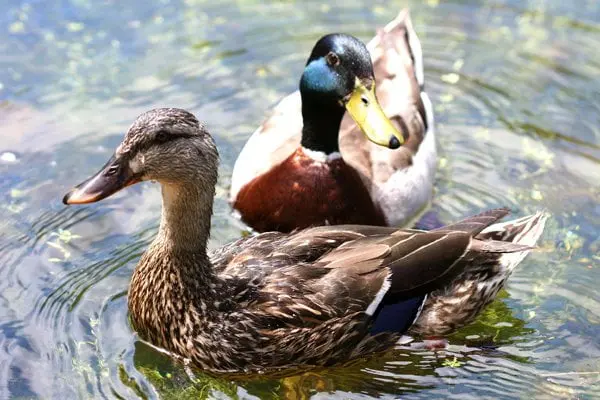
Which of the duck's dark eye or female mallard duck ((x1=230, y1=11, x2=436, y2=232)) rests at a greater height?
the duck's dark eye

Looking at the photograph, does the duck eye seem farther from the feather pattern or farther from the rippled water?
the rippled water

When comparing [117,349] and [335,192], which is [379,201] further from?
[117,349]

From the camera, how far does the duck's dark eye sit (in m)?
5.19

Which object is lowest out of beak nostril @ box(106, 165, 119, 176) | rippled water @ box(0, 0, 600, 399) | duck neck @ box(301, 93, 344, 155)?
rippled water @ box(0, 0, 600, 399)

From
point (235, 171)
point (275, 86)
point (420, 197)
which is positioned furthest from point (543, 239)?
point (275, 86)

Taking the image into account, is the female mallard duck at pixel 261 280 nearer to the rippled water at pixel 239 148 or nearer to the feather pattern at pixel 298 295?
the feather pattern at pixel 298 295

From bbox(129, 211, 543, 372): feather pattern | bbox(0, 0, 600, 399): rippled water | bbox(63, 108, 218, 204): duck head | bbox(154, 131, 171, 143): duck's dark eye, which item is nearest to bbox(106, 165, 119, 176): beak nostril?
bbox(63, 108, 218, 204): duck head

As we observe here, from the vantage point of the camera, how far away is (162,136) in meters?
5.21

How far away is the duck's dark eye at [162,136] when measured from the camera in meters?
5.19

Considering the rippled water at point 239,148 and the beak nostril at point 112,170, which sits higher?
the beak nostril at point 112,170

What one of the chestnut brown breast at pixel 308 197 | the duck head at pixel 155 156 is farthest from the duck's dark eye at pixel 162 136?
the chestnut brown breast at pixel 308 197

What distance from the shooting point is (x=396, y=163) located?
694 centimetres

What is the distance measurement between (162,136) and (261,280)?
970mm

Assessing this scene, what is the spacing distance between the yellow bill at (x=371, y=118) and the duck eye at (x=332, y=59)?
170 millimetres
